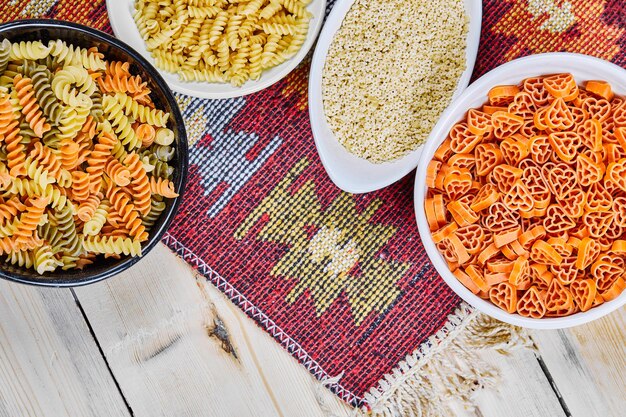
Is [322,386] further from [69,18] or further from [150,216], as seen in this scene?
[69,18]

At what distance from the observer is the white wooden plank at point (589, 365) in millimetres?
1275

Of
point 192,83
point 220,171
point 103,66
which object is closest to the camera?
point 103,66

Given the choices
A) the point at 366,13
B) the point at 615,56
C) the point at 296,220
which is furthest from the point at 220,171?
the point at 615,56

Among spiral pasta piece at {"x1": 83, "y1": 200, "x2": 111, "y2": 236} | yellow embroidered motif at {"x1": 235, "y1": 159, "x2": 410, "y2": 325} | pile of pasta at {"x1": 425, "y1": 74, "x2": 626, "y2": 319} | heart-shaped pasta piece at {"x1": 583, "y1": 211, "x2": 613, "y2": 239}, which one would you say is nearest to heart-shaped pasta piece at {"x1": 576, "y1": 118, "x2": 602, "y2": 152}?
pile of pasta at {"x1": 425, "y1": 74, "x2": 626, "y2": 319}

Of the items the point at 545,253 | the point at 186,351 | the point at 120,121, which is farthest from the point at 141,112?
the point at 545,253

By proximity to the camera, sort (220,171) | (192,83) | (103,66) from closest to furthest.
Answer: (103,66) → (192,83) → (220,171)

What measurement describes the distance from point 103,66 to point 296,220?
46 centimetres

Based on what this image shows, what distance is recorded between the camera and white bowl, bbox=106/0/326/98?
1142 millimetres

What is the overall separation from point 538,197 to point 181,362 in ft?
2.49

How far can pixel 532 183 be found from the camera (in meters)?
1.07

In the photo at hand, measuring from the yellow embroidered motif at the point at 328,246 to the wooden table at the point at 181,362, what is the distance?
15 centimetres

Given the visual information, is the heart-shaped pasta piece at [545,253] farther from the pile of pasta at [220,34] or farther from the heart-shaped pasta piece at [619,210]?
the pile of pasta at [220,34]

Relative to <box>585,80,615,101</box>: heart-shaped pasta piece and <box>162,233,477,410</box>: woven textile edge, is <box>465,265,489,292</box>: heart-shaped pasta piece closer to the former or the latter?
<box>162,233,477,410</box>: woven textile edge

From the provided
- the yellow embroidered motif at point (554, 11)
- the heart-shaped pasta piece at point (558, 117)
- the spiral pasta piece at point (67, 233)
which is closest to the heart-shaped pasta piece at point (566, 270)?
the heart-shaped pasta piece at point (558, 117)
